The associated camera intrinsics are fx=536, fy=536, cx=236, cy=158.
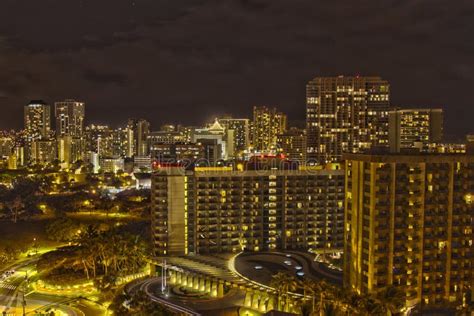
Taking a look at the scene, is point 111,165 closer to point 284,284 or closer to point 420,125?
point 420,125

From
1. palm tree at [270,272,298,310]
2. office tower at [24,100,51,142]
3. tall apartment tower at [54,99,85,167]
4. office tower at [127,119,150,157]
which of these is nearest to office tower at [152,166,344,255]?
palm tree at [270,272,298,310]

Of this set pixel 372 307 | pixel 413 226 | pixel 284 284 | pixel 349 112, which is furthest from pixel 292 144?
pixel 372 307

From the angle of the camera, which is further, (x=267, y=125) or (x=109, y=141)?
(x=109, y=141)

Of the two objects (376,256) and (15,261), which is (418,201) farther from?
(15,261)

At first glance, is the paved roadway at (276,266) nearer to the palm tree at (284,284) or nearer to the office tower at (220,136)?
the palm tree at (284,284)

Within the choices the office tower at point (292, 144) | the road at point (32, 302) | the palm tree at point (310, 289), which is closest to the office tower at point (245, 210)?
the road at point (32, 302)

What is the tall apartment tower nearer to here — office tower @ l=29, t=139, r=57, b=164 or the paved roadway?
office tower @ l=29, t=139, r=57, b=164

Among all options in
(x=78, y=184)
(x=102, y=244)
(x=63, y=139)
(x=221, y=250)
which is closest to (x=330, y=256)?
(x=221, y=250)
